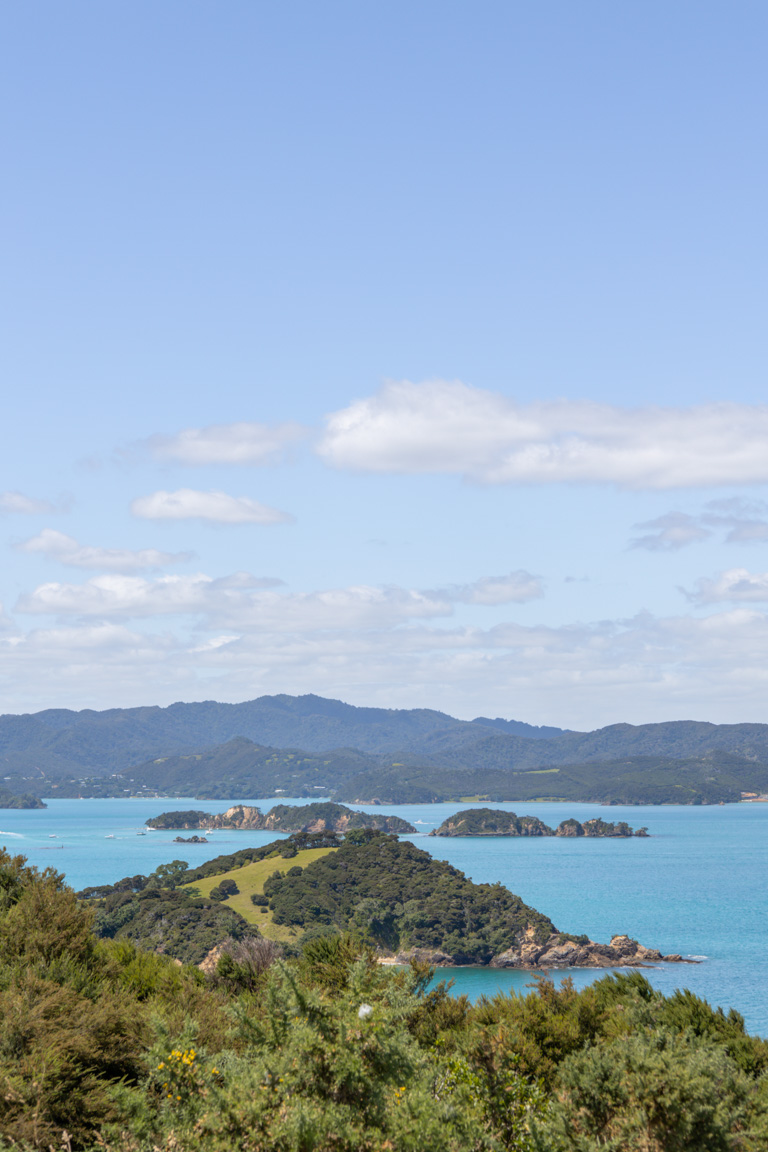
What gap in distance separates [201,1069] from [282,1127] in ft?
14.4

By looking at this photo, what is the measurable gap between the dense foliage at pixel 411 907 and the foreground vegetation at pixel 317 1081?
100083mm

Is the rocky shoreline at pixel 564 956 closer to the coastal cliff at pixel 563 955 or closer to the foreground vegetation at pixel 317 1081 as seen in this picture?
the coastal cliff at pixel 563 955

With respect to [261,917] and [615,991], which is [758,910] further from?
[615,991]

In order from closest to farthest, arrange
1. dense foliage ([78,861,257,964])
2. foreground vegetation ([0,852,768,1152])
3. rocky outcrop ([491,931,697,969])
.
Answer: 1. foreground vegetation ([0,852,768,1152])
2. dense foliage ([78,861,257,964])
3. rocky outcrop ([491,931,697,969])

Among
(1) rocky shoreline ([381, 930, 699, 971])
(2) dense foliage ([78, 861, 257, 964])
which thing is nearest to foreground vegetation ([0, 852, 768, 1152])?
(2) dense foliage ([78, 861, 257, 964])

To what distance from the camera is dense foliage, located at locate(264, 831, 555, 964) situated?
128500 mm

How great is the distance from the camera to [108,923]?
122m

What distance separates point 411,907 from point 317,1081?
417ft

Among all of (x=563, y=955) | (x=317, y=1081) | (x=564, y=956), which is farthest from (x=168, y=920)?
(x=317, y=1081)

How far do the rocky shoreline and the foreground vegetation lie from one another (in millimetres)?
97418

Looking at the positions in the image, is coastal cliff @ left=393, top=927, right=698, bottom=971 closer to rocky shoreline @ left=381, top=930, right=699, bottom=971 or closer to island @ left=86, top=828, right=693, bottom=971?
rocky shoreline @ left=381, top=930, right=699, bottom=971

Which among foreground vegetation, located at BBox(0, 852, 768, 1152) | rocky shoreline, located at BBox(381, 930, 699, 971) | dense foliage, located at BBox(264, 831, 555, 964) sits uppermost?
foreground vegetation, located at BBox(0, 852, 768, 1152)

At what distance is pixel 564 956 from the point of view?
398ft

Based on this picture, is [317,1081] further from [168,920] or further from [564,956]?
[564,956]
